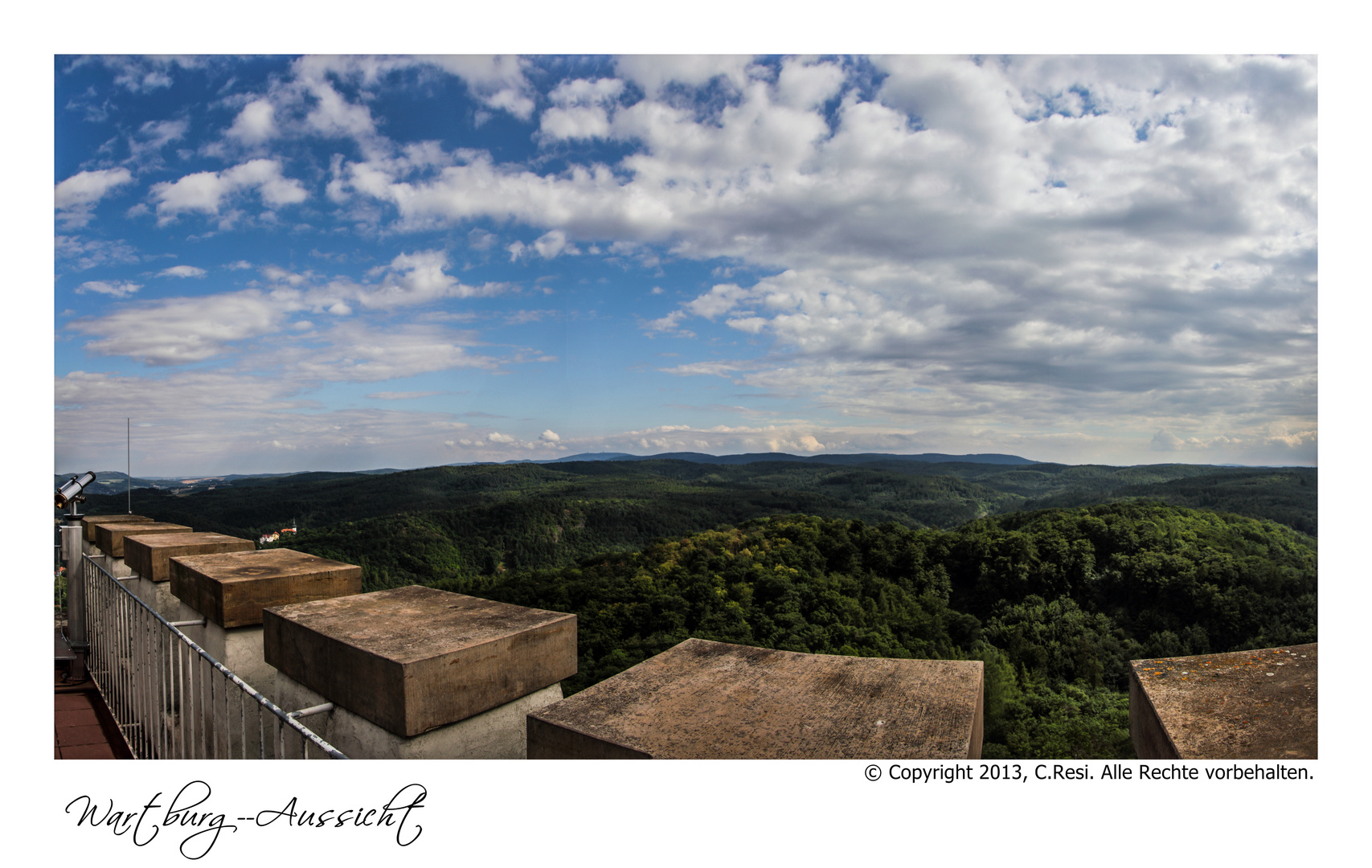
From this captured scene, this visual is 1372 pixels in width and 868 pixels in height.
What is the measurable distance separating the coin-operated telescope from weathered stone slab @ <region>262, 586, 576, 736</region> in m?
3.81

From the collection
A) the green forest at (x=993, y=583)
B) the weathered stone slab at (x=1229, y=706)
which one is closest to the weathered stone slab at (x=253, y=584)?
the weathered stone slab at (x=1229, y=706)

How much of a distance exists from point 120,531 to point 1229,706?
6365 mm

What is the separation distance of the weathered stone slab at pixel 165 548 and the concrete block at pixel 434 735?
78.2 inches

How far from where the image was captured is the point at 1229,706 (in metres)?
2.42

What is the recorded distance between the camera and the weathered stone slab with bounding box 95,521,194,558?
4.50 m

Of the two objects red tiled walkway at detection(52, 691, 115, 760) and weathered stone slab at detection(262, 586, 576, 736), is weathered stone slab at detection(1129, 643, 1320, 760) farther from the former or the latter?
red tiled walkway at detection(52, 691, 115, 760)

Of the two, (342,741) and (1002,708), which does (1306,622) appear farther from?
(342,741)

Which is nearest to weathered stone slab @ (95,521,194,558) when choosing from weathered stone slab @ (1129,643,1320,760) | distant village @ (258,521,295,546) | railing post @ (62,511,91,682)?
railing post @ (62,511,91,682)

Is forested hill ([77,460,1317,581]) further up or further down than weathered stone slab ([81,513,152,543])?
further down

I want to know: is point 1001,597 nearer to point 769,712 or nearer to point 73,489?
point 769,712

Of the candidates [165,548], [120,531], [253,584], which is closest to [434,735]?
[253,584]

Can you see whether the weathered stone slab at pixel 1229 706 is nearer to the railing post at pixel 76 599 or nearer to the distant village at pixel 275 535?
the railing post at pixel 76 599

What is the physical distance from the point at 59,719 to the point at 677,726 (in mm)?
3525

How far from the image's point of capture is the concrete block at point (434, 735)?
174 centimetres
